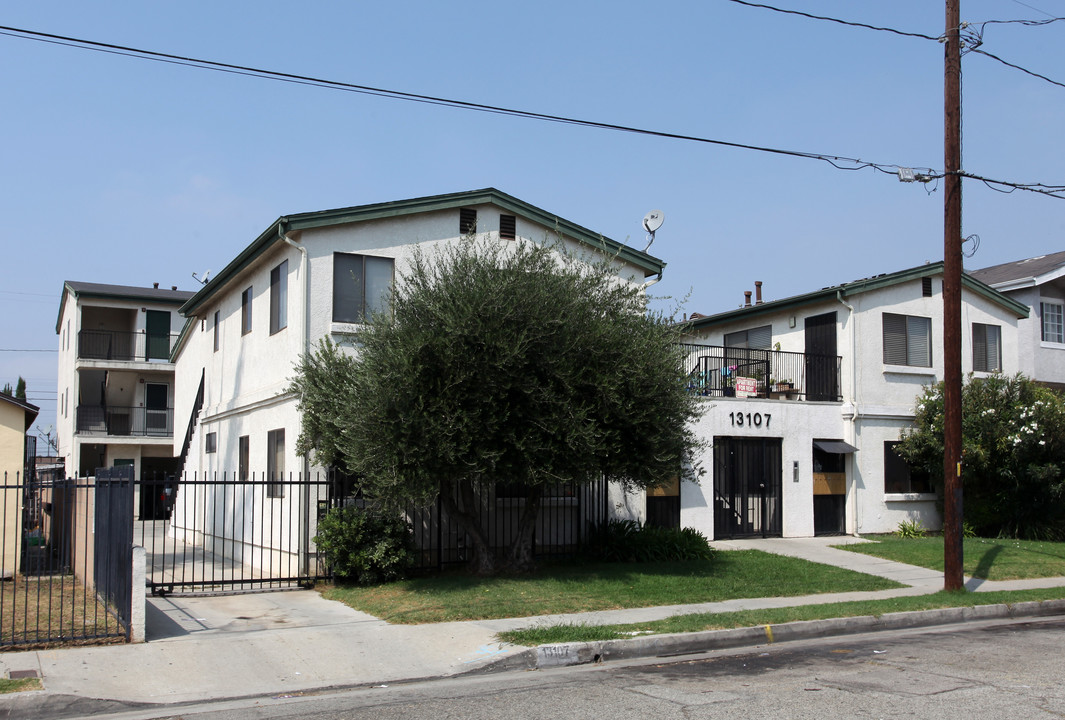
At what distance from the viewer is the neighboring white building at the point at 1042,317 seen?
24734mm

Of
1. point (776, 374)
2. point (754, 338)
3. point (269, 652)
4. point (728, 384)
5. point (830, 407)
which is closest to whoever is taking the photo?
point (269, 652)

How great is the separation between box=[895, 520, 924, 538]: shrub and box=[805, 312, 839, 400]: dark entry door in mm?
3298

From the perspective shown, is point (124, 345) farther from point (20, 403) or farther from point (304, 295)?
point (304, 295)

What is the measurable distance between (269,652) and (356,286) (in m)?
7.40

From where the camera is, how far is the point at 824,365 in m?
21.6

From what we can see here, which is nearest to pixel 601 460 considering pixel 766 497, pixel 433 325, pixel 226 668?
pixel 433 325

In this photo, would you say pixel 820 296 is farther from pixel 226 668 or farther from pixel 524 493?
pixel 226 668

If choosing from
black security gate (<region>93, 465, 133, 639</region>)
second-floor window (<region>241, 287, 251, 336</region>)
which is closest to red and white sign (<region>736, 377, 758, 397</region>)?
second-floor window (<region>241, 287, 251, 336</region>)

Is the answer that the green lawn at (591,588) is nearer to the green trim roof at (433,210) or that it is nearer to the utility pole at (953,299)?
the utility pole at (953,299)

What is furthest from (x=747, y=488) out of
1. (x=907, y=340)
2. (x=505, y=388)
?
(x=505, y=388)

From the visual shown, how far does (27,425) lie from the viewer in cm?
1477

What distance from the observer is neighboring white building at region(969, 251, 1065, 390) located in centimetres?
2473

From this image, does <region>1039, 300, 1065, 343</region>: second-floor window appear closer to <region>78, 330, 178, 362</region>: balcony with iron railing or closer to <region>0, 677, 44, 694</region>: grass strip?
<region>0, 677, 44, 694</region>: grass strip

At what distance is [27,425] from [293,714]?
964 cm
